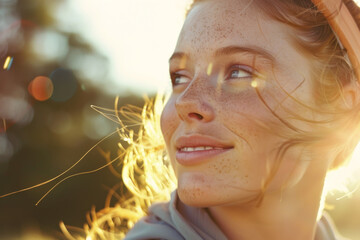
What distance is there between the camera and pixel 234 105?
7.16 feet

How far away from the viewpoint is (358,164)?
3.16m

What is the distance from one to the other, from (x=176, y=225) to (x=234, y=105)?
627 mm

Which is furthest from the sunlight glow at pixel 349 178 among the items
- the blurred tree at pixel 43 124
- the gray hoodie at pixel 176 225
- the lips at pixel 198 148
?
the blurred tree at pixel 43 124

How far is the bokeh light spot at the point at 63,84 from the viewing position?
15.7 metres

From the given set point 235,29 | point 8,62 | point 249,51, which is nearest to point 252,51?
point 249,51

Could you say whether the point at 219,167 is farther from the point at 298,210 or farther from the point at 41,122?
the point at 41,122

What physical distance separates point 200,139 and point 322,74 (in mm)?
690

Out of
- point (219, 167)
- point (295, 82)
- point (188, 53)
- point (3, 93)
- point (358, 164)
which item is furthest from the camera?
point (3, 93)

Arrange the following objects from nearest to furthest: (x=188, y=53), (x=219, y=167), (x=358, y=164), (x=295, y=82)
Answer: (x=219, y=167)
(x=295, y=82)
(x=188, y=53)
(x=358, y=164)

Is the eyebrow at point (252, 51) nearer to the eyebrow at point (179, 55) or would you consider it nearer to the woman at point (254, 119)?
the woman at point (254, 119)

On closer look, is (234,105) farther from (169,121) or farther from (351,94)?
(351,94)

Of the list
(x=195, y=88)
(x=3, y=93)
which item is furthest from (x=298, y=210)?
(x=3, y=93)

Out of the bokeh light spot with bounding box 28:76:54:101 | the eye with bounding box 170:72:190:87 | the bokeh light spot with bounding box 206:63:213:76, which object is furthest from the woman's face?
the bokeh light spot with bounding box 28:76:54:101

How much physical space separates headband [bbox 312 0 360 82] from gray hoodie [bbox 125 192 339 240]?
3.41 ft
